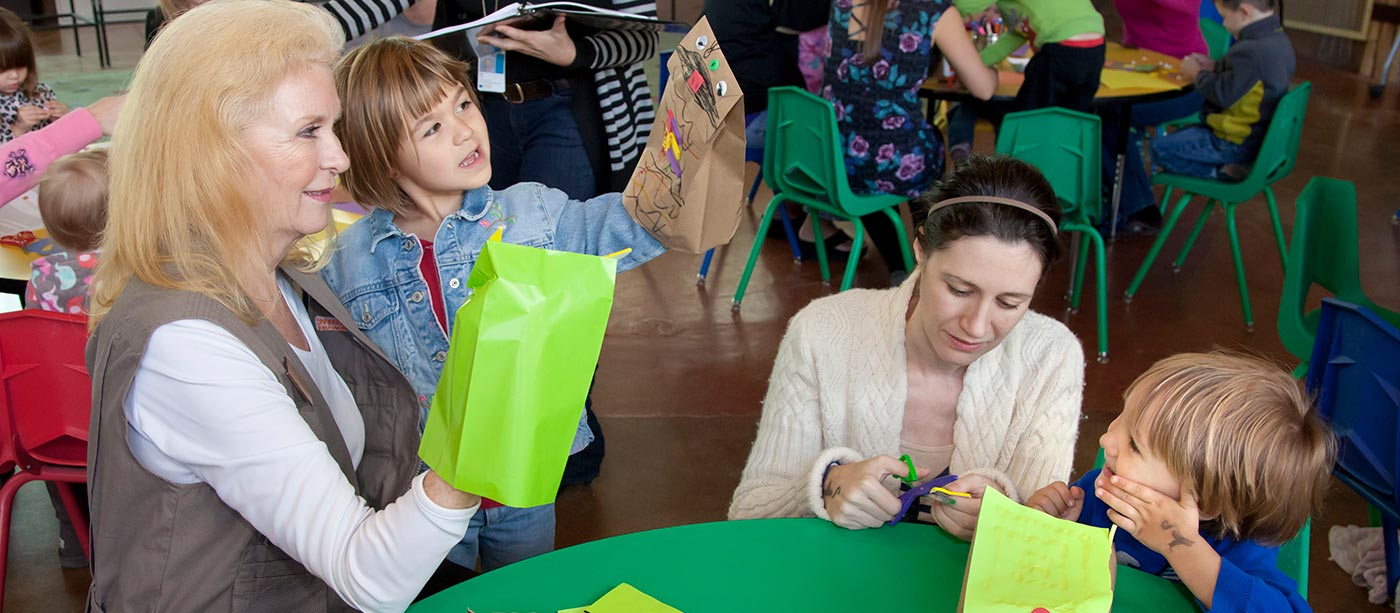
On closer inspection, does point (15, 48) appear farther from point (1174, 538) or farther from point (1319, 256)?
point (1319, 256)

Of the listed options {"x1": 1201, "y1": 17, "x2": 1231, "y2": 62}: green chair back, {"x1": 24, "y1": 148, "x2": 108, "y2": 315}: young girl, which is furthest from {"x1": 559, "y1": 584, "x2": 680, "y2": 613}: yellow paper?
{"x1": 1201, "y1": 17, "x2": 1231, "y2": 62}: green chair back

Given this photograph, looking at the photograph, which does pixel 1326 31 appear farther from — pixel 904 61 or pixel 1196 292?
pixel 904 61

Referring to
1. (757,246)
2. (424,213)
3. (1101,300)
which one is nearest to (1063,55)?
(1101,300)

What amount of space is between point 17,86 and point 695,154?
344cm

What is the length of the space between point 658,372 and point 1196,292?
234 centimetres

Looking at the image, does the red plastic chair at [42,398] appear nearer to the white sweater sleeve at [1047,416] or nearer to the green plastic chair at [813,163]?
A: the white sweater sleeve at [1047,416]

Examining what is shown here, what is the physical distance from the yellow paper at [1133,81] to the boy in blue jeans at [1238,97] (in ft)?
0.44

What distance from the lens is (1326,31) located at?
9328 mm

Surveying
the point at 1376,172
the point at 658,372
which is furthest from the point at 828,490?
the point at 1376,172

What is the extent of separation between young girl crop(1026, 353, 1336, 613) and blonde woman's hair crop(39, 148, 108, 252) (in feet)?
7.29

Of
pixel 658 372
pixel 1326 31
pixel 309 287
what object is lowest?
pixel 658 372

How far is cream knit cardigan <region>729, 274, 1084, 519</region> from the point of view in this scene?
6.09 feet

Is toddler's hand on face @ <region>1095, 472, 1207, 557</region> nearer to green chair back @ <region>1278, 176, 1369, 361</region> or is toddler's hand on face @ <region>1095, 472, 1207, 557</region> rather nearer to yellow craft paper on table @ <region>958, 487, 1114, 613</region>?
yellow craft paper on table @ <region>958, 487, 1114, 613</region>

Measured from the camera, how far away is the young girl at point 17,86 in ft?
12.6
